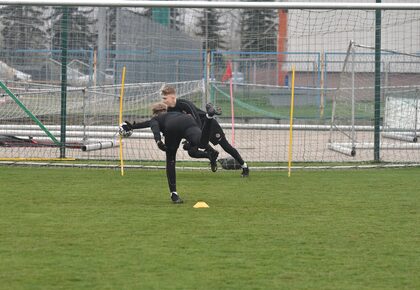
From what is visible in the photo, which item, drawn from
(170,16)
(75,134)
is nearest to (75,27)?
(170,16)

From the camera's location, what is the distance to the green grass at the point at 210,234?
738cm

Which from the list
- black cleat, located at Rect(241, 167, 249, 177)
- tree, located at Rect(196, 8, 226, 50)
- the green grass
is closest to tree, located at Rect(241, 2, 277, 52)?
tree, located at Rect(196, 8, 226, 50)

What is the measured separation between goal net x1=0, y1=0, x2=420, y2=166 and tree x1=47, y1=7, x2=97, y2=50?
3cm

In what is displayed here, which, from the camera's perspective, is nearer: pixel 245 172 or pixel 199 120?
pixel 199 120

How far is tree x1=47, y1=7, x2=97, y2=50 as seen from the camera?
62.6ft

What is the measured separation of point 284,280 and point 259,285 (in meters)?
0.28

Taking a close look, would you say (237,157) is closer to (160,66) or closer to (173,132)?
(173,132)

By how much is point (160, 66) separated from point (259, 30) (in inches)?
91.8

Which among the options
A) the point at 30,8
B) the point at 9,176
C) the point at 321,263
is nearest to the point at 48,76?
the point at 30,8

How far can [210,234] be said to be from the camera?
9445 millimetres

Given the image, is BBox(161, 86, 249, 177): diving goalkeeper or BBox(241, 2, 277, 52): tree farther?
BBox(241, 2, 277, 52): tree

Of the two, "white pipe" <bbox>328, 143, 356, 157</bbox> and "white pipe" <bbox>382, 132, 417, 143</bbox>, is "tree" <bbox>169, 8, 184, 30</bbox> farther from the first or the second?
"white pipe" <bbox>382, 132, 417, 143</bbox>

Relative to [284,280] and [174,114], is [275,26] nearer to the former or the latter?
[174,114]

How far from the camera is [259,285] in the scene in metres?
7.11
